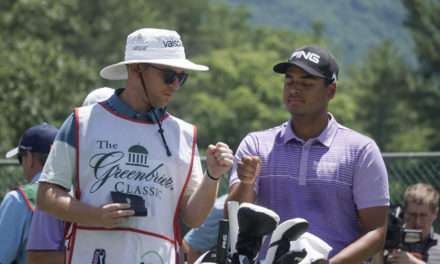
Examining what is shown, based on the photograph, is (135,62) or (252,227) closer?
(252,227)

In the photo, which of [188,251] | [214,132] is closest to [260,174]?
[188,251]

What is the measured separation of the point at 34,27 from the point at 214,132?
30919mm

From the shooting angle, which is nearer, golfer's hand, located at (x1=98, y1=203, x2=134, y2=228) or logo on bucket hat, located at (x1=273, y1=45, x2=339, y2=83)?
golfer's hand, located at (x1=98, y1=203, x2=134, y2=228)

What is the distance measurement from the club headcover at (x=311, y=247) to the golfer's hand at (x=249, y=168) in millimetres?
427

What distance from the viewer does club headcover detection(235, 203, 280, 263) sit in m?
3.66

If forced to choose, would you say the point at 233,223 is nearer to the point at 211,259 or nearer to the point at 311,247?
the point at 211,259

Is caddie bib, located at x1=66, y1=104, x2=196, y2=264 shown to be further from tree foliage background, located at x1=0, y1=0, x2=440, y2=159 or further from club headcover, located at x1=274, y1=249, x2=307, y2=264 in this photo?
tree foliage background, located at x1=0, y1=0, x2=440, y2=159

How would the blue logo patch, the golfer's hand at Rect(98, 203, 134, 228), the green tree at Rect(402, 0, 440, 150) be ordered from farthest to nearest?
the green tree at Rect(402, 0, 440, 150) → the blue logo patch → the golfer's hand at Rect(98, 203, 134, 228)

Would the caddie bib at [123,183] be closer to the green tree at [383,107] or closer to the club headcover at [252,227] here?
the club headcover at [252,227]

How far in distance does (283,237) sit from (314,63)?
1.22m

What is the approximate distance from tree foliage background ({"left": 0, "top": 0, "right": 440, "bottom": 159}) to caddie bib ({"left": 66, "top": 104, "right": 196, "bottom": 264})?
19.8 m

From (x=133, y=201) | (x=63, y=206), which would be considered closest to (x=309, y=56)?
(x=133, y=201)

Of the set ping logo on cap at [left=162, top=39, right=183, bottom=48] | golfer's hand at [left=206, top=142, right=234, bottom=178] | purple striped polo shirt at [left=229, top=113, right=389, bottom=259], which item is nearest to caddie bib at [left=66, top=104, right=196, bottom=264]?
golfer's hand at [left=206, top=142, right=234, bottom=178]

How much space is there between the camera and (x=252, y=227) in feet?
12.1
